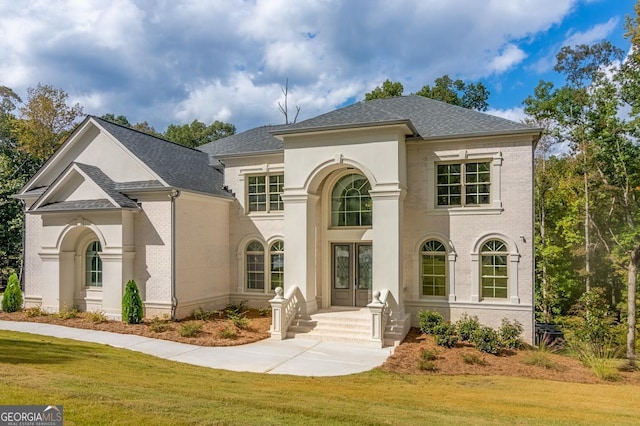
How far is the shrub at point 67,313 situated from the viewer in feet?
51.8

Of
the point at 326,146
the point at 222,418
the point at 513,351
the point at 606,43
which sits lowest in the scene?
the point at 513,351

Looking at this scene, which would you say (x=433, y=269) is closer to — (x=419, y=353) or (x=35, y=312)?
(x=419, y=353)

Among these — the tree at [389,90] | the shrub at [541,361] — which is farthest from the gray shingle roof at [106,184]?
the tree at [389,90]

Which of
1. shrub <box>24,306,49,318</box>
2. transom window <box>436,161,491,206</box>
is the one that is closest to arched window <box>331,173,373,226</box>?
transom window <box>436,161,491,206</box>

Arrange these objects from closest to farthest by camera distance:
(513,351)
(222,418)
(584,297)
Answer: (222,418)
(513,351)
(584,297)

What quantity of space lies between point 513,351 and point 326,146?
909 centimetres

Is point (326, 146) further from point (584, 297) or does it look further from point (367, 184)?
point (584, 297)

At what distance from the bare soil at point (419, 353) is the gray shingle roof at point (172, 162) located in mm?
5346

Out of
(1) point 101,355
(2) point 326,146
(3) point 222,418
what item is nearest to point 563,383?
(3) point 222,418

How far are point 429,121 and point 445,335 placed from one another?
8072 millimetres

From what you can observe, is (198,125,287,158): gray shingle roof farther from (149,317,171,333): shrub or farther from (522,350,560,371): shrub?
(522,350,560,371): shrub

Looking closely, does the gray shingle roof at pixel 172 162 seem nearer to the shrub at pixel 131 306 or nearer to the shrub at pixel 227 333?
the shrub at pixel 131 306

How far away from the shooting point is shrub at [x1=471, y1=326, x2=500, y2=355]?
498 inches

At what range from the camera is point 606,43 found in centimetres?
2484
